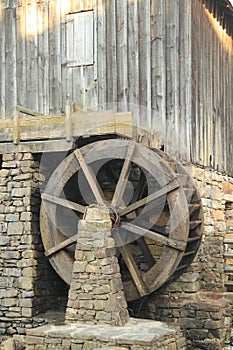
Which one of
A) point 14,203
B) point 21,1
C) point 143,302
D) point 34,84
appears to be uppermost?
point 21,1

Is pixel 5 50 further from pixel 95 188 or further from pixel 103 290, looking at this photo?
pixel 103 290

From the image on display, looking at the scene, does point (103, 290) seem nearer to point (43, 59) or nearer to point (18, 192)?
point (18, 192)

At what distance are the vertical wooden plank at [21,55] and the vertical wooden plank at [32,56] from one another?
68mm

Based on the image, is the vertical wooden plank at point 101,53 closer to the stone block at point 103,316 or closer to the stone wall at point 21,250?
the stone wall at point 21,250

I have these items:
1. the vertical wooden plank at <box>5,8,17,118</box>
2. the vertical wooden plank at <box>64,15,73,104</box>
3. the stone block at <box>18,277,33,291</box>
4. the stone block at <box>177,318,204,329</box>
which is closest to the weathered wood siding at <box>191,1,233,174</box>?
the vertical wooden plank at <box>64,15,73,104</box>

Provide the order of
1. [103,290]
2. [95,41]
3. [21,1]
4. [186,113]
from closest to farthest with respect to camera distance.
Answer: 1. [103,290]
2. [186,113]
3. [95,41]
4. [21,1]

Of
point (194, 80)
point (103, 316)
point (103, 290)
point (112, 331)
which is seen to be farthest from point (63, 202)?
point (194, 80)

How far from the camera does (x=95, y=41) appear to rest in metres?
10.4

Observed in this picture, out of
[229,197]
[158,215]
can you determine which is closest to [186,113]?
[158,215]

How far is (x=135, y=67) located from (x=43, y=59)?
172cm

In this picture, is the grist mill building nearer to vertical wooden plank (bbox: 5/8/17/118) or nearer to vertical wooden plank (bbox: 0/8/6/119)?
vertical wooden plank (bbox: 5/8/17/118)

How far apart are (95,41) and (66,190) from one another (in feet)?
7.98

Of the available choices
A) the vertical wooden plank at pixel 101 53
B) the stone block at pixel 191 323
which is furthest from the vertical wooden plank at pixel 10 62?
the stone block at pixel 191 323

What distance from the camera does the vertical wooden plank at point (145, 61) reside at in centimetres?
982
